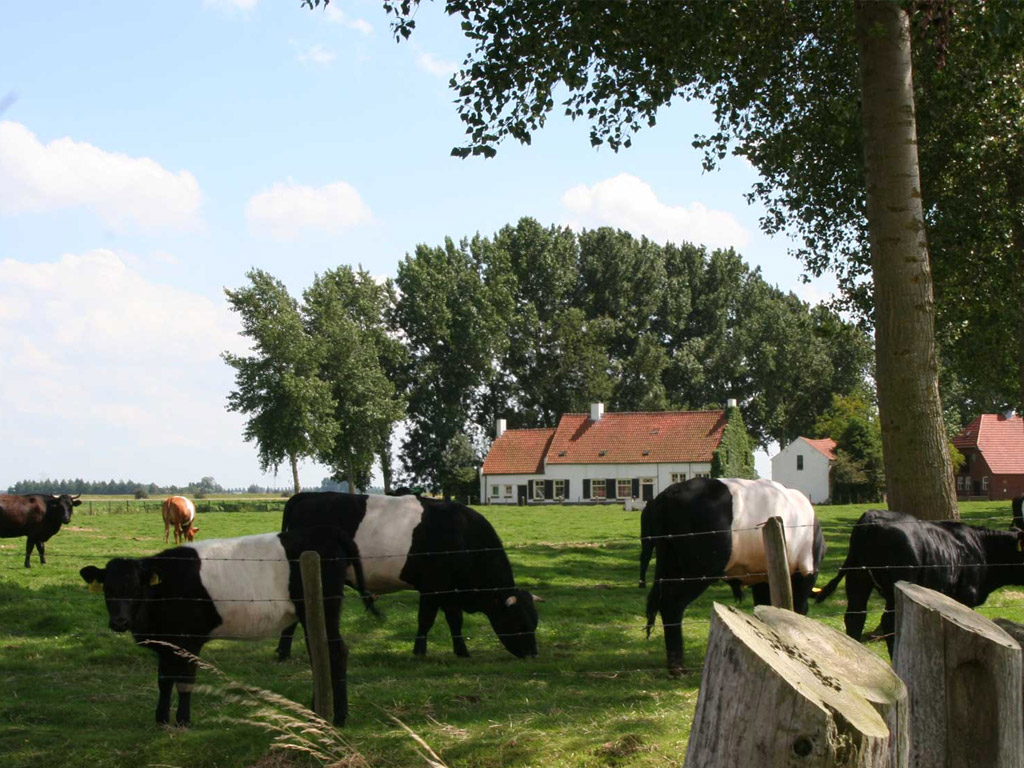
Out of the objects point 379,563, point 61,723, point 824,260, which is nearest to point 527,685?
point 379,563

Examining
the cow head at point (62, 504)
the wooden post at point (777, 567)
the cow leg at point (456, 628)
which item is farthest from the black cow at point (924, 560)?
the cow head at point (62, 504)

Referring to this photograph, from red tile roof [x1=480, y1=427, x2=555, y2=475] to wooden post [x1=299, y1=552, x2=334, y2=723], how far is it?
69250mm

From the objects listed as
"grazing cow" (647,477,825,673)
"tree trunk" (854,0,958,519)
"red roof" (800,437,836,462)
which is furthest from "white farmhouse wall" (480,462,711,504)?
"grazing cow" (647,477,825,673)

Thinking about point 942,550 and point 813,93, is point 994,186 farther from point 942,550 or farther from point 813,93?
point 942,550

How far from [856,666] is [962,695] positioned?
0.57m

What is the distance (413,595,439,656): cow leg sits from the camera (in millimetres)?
11734

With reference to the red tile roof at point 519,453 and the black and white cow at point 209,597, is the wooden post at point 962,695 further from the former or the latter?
the red tile roof at point 519,453

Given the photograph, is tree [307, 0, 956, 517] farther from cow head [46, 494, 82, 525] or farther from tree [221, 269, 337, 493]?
tree [221, 269, 337, 493]

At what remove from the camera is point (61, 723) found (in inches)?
343

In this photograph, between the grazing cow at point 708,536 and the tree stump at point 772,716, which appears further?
the grazing cow at point 708,536

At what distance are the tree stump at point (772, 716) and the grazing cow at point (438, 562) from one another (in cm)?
973

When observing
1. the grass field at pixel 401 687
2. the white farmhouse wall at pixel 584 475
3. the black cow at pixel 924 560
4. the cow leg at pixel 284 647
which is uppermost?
the white farmhouse wall at pixel 584 475

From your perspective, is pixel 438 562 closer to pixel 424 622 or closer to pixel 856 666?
pixel 424 622

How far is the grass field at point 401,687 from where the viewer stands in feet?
25.1
